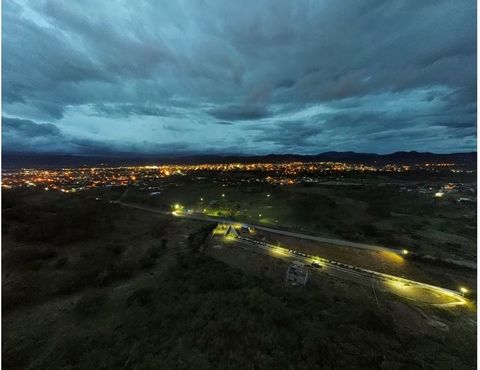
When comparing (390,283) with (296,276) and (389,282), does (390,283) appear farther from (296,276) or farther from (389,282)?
(296,276)

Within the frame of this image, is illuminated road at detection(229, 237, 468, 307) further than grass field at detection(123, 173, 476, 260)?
No

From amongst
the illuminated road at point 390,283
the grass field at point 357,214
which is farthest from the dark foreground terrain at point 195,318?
the grass field at point 357,214

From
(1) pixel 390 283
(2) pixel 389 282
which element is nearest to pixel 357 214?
(2) pixel 389 282

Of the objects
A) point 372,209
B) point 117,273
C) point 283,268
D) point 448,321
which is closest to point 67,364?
point 117,273

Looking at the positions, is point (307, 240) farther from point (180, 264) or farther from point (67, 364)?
point (67, 364)

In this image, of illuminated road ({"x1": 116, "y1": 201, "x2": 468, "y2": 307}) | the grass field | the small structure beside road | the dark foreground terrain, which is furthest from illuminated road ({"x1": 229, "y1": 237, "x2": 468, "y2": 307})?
the grass field

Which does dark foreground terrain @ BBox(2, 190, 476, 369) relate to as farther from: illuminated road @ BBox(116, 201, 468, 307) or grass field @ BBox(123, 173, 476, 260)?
grass field @ BBox(123, 173, 476, 260)

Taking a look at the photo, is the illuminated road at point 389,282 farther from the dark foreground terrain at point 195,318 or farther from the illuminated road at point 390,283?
the dark foreground terrain at point 195,318

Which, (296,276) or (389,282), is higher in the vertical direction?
(296,276)

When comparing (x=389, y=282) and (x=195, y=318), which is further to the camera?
(x=389, y=282)
